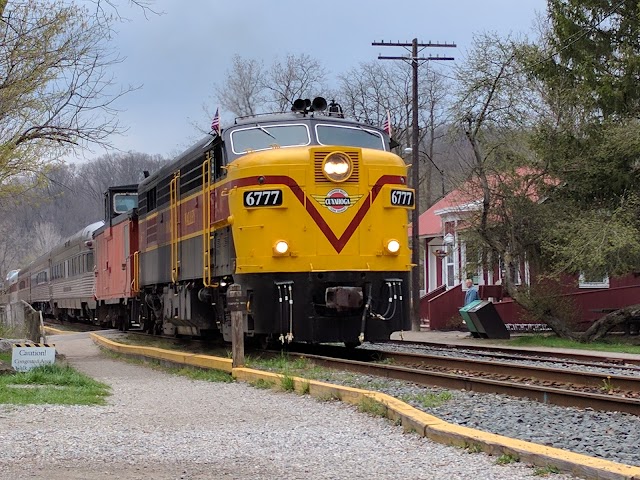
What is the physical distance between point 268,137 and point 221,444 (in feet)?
25.7

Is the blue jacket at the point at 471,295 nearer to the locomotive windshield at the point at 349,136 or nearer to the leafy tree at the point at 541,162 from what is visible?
the leafy tree at the point at 541,162

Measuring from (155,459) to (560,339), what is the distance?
58.4 feet

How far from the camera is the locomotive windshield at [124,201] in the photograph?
85.8ft

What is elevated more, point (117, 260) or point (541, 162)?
point (541, 162)

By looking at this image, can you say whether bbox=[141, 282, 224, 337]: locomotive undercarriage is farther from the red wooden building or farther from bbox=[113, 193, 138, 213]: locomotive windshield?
the red wooden building

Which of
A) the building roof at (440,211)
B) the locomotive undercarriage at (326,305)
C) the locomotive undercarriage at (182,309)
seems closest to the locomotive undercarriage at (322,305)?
Result: the locomotive undercarriage at (326,305)

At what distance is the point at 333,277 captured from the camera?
45.3 ft

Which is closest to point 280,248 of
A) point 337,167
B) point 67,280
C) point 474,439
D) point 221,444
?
point 337,167

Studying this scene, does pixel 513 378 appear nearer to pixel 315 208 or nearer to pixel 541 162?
pixel 315 208

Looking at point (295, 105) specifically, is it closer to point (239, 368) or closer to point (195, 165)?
point (195, 165)

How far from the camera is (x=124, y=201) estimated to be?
2639 cm

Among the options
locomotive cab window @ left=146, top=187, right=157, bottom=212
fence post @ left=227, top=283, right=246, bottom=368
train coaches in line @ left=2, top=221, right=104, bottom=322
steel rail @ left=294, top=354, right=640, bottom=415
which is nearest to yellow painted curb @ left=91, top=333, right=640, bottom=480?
steel rail @ left=294, top=354, right=640, bottom=415

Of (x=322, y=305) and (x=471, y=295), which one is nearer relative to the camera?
(x=322, y=305)

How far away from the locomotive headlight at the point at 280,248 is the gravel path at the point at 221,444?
10.6 feet
